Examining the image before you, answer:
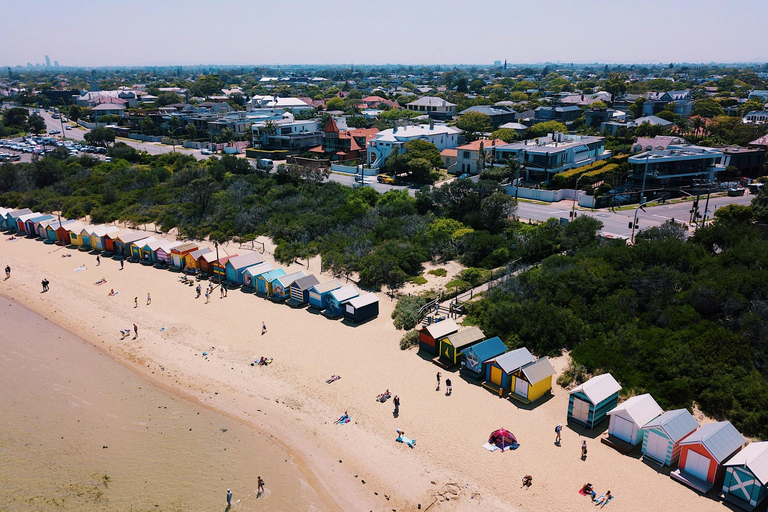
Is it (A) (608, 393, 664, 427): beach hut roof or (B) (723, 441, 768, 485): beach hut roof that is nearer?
(B) (723, 441, 768, 485): beach hut roof

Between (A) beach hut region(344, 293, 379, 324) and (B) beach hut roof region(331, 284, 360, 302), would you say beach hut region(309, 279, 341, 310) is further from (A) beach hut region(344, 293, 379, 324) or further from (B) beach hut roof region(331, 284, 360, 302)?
(A) beach hut region(344, 293, 379, 324)

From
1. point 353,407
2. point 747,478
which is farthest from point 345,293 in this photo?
point 747,478

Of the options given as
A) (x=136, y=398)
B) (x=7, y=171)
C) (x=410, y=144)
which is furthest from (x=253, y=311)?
(x=7, y=171)

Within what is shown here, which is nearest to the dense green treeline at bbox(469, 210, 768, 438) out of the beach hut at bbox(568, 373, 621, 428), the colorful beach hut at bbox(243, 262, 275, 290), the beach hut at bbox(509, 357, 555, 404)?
the beach hut at bbox(568, 373, 621, 428)

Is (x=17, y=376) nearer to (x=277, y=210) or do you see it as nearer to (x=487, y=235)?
(x=277, y=210)

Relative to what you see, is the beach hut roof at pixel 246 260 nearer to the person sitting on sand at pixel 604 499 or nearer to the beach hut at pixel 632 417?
the beach hut at pixel 632 417

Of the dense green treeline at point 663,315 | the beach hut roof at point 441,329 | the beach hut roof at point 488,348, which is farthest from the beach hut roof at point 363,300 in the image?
the beach hut roof at point 488,348

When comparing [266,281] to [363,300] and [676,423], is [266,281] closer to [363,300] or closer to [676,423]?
[363,300]
